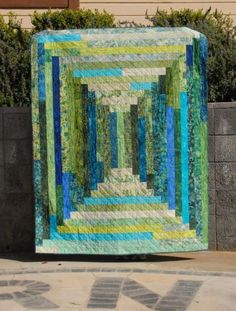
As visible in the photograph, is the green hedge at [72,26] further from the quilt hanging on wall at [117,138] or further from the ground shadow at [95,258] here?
the ground shadow at [95,258]

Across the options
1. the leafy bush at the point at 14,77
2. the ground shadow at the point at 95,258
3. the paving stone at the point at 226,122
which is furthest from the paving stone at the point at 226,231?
the leafy bush at the point at 14,77

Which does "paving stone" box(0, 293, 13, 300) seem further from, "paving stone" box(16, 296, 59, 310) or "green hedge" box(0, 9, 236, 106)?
"green hedge" box(0, 9, 236, 106)

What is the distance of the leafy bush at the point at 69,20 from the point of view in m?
8.97

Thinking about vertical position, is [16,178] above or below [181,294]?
above

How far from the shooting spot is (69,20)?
8977 millimetres

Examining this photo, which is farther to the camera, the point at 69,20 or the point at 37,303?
the point at 69,20

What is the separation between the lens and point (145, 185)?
7.01 m

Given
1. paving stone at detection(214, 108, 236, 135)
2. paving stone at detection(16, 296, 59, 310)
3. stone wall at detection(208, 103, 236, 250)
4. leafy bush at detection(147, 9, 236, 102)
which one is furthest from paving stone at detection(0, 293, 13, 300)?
leafy bush at detection(147, 9, 236, 102)

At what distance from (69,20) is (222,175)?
122 inches

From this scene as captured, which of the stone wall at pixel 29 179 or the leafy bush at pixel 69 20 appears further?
the leafy bush at pixel 69 20

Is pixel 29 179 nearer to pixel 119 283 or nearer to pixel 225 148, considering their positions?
pixel 119 283

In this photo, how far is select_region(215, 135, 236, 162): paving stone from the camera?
7.55 meters

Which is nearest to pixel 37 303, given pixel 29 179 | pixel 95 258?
pixel 95 258

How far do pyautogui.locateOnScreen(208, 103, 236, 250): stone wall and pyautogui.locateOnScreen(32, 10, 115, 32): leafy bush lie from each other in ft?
7.70
